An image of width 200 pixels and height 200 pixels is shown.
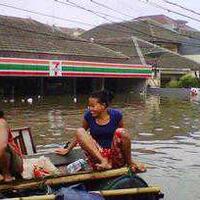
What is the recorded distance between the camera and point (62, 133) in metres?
16.4

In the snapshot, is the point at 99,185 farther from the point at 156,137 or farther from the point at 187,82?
the point at 187,82

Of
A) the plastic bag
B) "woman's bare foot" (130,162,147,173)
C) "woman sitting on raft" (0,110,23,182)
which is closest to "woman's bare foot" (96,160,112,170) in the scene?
"woman's bare foot" (130,162,147,173)

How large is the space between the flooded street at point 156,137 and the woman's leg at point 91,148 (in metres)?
2.28

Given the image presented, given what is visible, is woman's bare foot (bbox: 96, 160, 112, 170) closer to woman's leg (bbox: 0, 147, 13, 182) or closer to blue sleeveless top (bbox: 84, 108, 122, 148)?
blue sleeveless top (bbox: 84, 108, 122, 148)

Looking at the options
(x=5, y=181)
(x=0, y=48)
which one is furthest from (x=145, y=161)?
(x=0, y=48)

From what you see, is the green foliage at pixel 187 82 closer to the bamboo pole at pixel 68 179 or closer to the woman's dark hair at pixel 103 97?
the woman's dark hair at pixel 103 97

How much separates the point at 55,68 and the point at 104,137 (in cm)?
2673

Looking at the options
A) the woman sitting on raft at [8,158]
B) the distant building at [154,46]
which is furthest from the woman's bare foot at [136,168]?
the distant building at [154,46]

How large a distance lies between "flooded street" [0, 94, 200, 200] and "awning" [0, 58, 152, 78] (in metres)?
5.35

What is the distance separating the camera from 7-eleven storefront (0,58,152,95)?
32.0 meters

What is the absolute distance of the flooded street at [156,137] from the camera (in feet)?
32.9

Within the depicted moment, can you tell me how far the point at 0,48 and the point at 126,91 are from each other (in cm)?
1506

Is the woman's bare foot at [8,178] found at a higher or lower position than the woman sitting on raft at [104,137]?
lower

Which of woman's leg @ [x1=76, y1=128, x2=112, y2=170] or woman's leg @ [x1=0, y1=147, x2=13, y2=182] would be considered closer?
woman's leg @ [x1=0, y1=147, x2=13, y2=182]
